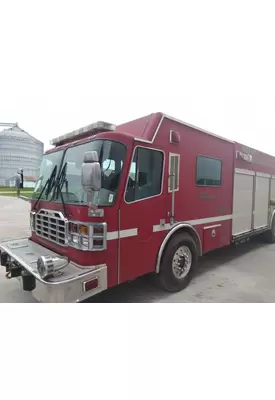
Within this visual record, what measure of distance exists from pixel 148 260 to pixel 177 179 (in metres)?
1.36

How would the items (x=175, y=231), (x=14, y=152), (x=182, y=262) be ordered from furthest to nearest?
(x=14, y=152)
(x=182, y=262)
(x=175, y=231)

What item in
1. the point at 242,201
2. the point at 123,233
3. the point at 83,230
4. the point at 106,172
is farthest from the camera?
the point at 242,201

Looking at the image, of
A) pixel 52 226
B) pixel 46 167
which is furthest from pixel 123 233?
pixel 46 167

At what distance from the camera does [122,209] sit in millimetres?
3057

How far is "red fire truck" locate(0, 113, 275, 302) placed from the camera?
9.28 feet

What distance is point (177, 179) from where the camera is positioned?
12.5 feet

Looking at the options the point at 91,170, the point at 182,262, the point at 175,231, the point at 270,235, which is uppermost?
the point at 91,170

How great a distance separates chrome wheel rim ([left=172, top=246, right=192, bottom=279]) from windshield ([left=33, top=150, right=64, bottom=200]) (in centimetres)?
235

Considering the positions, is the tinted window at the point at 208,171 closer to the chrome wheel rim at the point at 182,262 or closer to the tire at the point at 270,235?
the chrome wheel rim at the point at 182,262

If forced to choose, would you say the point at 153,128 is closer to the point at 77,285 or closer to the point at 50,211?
the point at 50,211

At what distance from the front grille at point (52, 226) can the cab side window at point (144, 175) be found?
3.14 ft

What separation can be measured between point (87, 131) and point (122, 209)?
119 cm

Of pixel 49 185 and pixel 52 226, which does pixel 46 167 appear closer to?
pixel 49 185

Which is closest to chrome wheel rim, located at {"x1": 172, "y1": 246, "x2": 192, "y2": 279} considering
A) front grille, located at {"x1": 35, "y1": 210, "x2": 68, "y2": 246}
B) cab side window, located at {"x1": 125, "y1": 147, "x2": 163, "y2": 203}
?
cab side window, located at {"x1": 125, "y1": 147, "x2": 163, "y2": 203}
